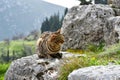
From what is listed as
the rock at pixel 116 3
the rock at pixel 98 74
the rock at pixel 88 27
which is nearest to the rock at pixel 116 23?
the rock at pixel 88 27

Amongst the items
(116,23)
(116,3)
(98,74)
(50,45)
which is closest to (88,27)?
(116,23)

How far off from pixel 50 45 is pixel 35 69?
1235 mm

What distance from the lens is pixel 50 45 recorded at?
54.6 feet

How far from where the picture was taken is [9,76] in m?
17.7

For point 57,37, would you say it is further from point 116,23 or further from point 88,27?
point 88,27

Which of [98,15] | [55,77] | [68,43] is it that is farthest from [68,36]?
[55,77]

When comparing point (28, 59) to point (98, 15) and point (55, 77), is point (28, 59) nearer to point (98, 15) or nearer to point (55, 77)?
point (55, 77)

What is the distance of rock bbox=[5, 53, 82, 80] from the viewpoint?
15716 mm

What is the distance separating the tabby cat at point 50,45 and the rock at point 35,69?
275mm

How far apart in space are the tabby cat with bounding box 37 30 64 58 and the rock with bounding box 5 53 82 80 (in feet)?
0.90

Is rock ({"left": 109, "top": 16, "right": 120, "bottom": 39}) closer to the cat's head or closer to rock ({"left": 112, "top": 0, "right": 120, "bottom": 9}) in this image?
rock ({"left": 112, "top": 0, "right": 120, "bottom": 9})

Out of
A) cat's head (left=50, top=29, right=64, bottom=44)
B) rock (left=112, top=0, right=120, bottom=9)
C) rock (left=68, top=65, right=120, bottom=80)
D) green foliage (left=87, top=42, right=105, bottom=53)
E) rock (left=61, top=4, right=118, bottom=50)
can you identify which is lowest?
green foliage (left=87, top=42, right=105, bottom=53)

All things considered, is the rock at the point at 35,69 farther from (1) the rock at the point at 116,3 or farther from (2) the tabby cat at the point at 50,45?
(1) the rock at the point at 116,3

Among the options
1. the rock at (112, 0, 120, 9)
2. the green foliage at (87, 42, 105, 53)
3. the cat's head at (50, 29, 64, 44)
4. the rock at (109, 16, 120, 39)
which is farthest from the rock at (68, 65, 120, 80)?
the rock at (112, 0, 120, 9)
